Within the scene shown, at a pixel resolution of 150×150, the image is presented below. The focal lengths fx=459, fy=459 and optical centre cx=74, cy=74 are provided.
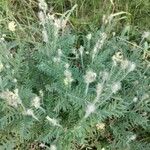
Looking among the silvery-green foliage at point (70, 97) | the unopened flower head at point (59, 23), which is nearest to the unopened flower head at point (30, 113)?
the silvery-green foliage at point (70, 97)

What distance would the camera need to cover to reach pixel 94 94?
1.93 m

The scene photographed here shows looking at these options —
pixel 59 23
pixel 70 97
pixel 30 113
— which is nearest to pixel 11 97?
pixel 30 113

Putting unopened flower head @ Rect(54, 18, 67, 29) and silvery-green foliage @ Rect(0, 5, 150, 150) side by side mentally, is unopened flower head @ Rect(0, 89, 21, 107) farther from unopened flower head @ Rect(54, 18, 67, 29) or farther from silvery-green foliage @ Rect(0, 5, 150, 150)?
unopened flower head @ Rect(54, 18, 67, 29)

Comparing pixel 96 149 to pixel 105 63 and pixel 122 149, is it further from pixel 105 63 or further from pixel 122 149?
pixel 105 63

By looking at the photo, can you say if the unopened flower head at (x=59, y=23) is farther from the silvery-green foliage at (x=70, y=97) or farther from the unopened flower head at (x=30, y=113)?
the unopened flower head at (x=30, y=113)

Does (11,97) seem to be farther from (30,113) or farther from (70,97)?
(70,97)

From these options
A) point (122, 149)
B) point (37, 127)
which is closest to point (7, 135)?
point (37, 127)

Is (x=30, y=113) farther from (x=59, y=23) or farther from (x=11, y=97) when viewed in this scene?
(x=59, y=23)

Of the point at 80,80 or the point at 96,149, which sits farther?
the point at 96,149

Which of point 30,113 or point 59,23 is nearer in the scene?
point 30,113

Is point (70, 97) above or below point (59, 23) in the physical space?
below

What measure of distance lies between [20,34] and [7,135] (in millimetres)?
581

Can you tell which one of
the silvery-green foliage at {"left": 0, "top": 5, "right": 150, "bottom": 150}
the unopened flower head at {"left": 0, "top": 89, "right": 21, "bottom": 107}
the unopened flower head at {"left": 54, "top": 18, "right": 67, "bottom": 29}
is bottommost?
the silvery-green foliage at {"left": 0, "top": 5, "right": 150, "bottom": 150}

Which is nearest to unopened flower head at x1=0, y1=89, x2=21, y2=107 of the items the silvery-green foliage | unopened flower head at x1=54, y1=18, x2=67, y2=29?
the silvery-green foliage
